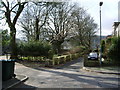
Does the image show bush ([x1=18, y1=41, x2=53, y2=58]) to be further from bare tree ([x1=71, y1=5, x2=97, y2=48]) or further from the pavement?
bare tree ([x1=71, y1=5, x2=97, y2=48])

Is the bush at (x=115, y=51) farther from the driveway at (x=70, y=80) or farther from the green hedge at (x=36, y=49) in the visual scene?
the green hedge at (x=36, y=49)

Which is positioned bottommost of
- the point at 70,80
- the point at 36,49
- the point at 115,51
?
the point at 70,80

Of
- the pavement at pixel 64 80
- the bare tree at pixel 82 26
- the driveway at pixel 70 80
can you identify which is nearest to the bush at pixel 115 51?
the pavement at pixel 64 80

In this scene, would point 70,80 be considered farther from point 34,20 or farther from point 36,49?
point 34,20

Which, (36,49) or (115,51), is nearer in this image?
(115,51)

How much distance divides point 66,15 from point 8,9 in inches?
572

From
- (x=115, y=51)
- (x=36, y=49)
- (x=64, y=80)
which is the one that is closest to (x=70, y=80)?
(x=64, y=80)

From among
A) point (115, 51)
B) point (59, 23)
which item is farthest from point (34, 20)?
point (115, 51)

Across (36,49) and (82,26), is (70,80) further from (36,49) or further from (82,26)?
(82,26)

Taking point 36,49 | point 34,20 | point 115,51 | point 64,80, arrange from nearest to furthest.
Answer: point 64,80, point 115,51, point 36,49, point 34,20

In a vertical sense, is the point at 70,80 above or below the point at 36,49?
below

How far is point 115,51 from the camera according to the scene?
17.8m

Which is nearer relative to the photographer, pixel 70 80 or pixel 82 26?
pixel 70 80

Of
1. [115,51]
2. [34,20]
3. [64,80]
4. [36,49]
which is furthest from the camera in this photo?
[34,20]
